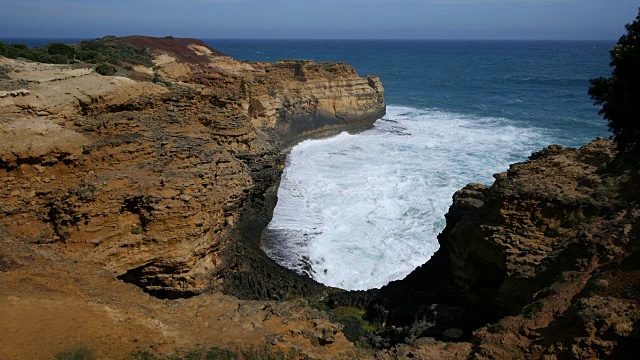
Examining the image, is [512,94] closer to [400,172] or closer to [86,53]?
[400,172]

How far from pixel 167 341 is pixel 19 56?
748 inches

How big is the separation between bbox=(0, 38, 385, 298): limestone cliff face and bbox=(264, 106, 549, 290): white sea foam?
2.85 m

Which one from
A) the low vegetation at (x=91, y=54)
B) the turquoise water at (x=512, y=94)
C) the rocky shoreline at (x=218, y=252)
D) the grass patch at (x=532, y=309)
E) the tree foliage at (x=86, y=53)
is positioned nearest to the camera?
the rocky shoreline at (x=218, y=252)

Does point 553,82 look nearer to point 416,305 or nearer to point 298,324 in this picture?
point 416,305

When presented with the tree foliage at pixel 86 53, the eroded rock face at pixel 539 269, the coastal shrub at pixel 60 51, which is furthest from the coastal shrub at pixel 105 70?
the eroded rock face at pixel 539 269

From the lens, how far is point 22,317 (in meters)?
7.82

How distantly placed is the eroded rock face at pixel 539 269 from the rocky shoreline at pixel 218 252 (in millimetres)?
42

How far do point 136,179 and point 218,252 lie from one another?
3280 millimetres

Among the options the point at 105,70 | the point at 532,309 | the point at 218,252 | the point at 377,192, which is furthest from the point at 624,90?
the point at 105,70

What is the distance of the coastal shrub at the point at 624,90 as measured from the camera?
32.1 ft

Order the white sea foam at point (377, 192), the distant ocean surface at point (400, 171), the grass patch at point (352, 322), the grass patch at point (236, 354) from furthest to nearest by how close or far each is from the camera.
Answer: the distant ocean surface at point (400, 171) → the white sea foam at point (377, 192) → the grass patch at point (352, 322) → the grass patch at point (236, 354)

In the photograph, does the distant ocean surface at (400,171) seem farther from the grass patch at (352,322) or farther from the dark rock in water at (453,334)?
the dark rock in water at (453,334)

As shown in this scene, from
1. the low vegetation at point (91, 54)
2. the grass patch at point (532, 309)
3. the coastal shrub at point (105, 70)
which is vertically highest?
the low vegetation at point (91, 54)

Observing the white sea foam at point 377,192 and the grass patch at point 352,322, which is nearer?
the grass patch at point 352,322
